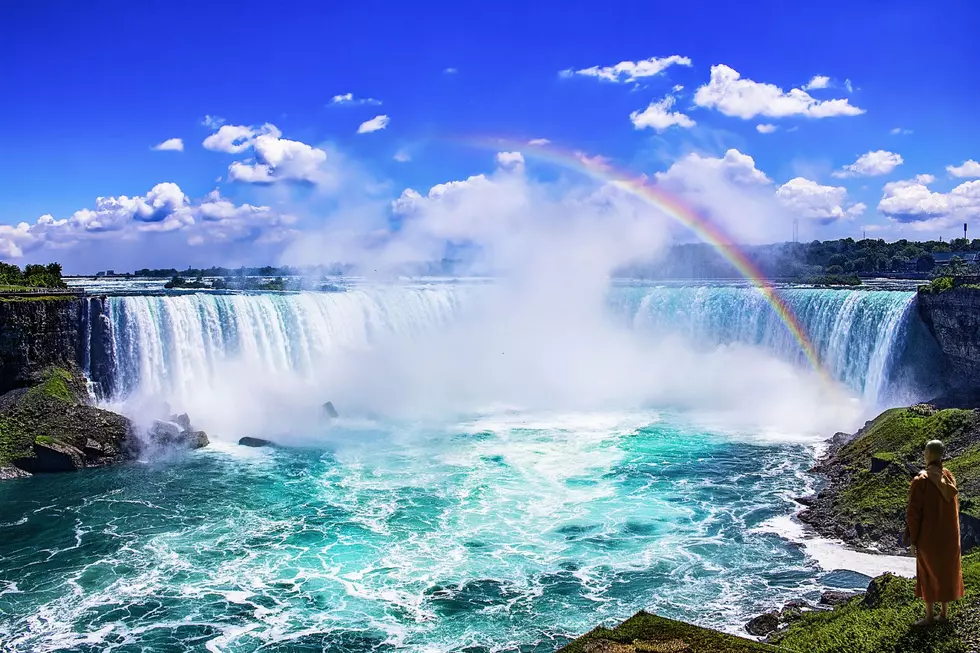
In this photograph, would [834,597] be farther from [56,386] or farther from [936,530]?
[56,386]

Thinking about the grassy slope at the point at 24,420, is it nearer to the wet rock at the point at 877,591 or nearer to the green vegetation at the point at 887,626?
the green vegetation at the point at 887,626

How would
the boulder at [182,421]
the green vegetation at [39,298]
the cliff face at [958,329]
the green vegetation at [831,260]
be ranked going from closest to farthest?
the cliff face at [958,329] → the green vegetation at [39,298] → the boulder at [182,421] → the green vegetation at [831,260]

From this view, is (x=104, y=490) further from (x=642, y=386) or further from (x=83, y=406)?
(x=642, y=386)

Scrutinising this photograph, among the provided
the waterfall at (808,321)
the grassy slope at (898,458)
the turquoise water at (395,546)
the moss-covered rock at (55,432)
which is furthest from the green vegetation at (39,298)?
the waterfall at (808,321)

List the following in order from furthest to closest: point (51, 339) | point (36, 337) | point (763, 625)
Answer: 1. point (51, 339)
2. point (36, 337)
3. point (763, 625)

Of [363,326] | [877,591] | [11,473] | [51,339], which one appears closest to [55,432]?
[11,473]

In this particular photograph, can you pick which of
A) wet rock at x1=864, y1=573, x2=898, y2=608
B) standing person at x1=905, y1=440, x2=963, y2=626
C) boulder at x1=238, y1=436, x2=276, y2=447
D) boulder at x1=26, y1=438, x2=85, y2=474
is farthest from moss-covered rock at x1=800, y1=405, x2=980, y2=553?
boulder at x1=26, y1=438, x2=85, y2=474

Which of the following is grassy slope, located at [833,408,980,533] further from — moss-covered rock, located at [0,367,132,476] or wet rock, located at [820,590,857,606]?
moss-covered rock, located at [0,367,132,476]
